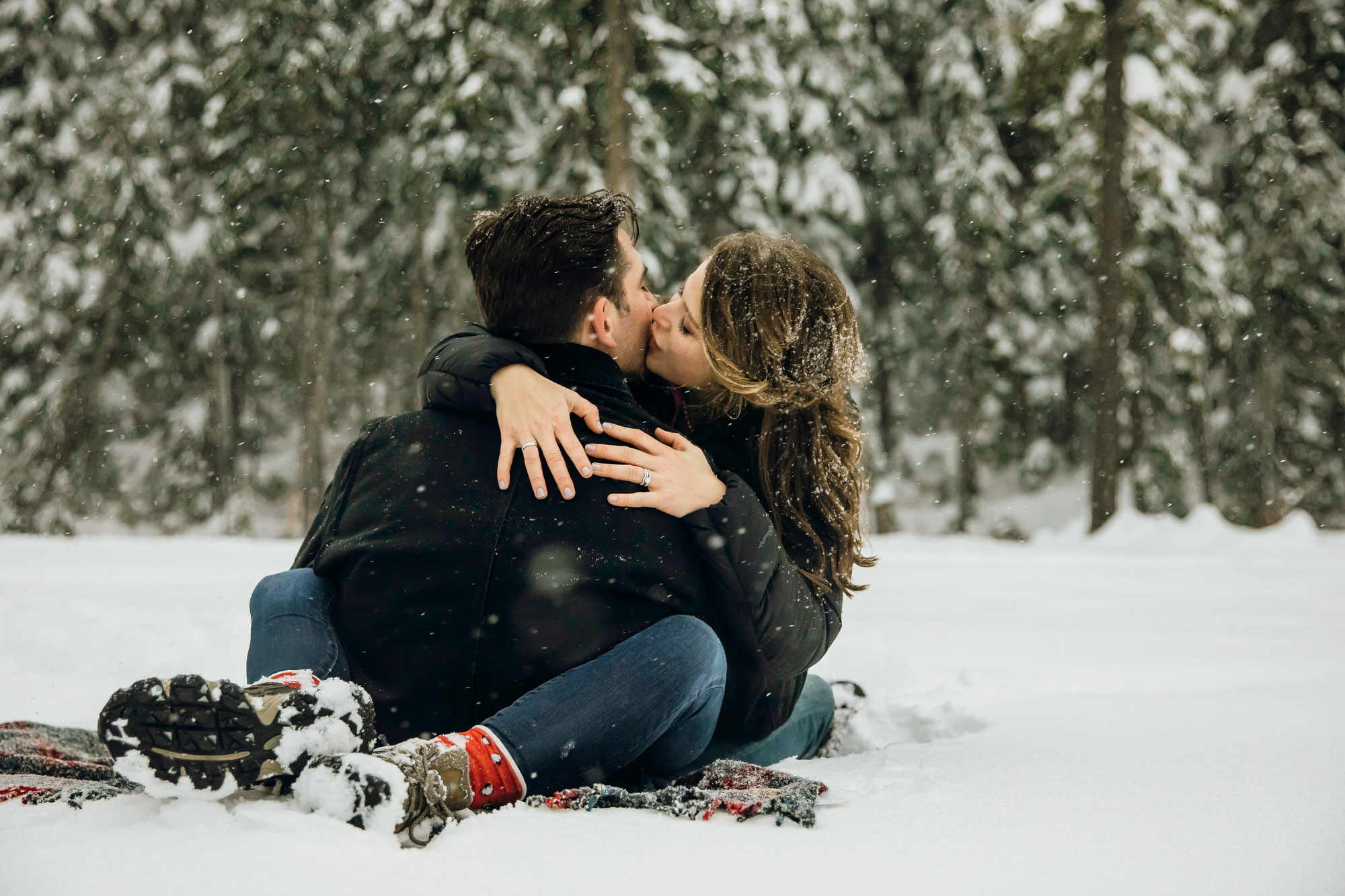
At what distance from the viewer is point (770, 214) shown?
40.2ft

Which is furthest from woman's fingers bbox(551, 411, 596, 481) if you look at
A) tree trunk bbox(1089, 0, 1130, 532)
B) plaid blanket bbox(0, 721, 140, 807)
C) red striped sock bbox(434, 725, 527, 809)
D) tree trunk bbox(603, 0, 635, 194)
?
tree trunk bbox(1089, 0, 1130, 532)

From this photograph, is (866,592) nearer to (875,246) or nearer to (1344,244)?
(875,246)

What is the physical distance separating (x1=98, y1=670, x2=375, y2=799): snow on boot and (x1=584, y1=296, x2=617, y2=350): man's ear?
3.20ft

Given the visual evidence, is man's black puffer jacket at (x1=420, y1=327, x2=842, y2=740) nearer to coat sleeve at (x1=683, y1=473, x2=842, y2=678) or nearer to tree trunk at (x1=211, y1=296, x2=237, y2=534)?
coat sleeve at (x1=683, y1=473, x2=842, y2=678)

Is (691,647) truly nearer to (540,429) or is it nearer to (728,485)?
(728,485)

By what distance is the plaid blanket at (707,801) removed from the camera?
1708 mm

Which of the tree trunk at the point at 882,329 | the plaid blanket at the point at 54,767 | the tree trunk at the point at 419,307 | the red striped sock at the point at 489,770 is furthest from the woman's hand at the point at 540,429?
the tree trunk at the point at 882,329

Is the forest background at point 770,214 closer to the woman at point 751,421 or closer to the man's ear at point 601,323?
the woman at point 751,421

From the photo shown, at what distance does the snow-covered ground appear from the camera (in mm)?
1374

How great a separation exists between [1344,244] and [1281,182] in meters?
1.23

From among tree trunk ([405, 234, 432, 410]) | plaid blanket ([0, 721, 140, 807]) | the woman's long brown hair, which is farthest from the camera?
tree trunk ([405, 234, 432, 410])

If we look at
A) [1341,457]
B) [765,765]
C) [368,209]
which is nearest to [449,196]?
[368,209]

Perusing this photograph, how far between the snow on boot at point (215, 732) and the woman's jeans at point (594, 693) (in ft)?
1.07

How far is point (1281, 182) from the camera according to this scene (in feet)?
44.5
